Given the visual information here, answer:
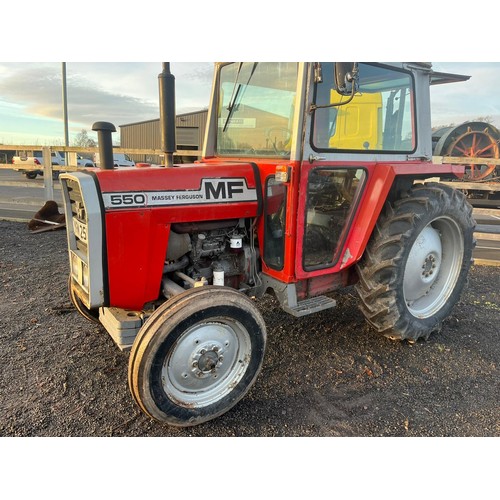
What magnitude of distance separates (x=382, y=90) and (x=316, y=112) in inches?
35.1

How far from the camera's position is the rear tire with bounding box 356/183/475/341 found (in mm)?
3074

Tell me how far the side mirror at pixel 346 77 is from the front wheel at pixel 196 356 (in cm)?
141

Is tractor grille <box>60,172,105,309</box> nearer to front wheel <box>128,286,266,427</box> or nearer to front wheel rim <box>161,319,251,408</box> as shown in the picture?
front wheel <box>128,286,266,427</box>

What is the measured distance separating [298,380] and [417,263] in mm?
1529

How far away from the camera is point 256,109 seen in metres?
3.04

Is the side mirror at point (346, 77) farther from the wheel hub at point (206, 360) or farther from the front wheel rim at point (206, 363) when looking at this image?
the wheel hub at point (206, 360)

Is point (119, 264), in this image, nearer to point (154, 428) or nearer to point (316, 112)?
point (154, 428)

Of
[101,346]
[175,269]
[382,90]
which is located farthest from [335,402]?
[382,90]

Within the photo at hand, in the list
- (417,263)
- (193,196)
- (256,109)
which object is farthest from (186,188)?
(417,263)

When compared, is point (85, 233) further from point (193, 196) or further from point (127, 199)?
point (193, 196)

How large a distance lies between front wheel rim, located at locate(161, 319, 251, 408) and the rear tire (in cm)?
125

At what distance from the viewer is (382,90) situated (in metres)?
3.21

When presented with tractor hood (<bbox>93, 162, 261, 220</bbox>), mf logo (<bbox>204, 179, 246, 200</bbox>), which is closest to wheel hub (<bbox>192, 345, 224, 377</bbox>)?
tractor hood (<bbox>93, 162, 261, 220</bbox>)

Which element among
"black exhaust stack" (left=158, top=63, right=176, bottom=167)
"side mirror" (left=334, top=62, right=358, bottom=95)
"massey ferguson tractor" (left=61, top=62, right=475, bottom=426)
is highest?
"side mirror" (left=334, top=62, right=358, bottom=95)
